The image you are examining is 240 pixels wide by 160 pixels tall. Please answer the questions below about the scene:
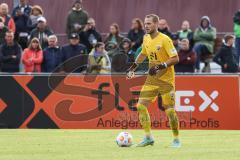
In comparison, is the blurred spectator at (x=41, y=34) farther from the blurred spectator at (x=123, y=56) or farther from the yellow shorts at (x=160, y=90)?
the yellow shorts at (x=160, y=90)

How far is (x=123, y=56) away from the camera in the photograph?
22703 millimetres

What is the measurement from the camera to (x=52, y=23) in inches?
1083

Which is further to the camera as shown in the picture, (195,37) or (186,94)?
(195,37)

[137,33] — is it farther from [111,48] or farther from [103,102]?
[103,102]

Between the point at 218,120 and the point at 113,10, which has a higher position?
the point at 113,10

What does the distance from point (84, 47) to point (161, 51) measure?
7845mm

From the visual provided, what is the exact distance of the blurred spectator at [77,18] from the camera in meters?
24.1

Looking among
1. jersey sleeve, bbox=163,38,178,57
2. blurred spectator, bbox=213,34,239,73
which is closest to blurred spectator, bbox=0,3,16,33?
blurred spectator, bbox=213,34,239,73

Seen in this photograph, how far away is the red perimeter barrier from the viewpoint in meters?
21.1
